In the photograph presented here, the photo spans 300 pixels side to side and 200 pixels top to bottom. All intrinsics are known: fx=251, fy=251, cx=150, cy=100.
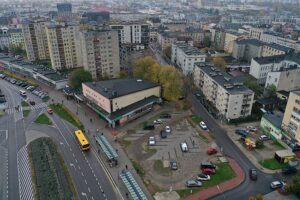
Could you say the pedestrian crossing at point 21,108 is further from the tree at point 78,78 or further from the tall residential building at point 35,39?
the tall residential building at point 35,39

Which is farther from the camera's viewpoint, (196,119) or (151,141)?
(196,119)

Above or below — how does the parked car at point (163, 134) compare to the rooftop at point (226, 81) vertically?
below

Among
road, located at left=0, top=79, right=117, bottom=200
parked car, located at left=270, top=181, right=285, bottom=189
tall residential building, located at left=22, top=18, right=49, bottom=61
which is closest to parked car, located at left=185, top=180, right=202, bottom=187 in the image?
parked car, located at left=270, top=181, right=285, bottom=189

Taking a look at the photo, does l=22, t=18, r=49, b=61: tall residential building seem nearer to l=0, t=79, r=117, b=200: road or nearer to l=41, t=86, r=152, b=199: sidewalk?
l=41, t=86, r=152, b=199: sidewalk

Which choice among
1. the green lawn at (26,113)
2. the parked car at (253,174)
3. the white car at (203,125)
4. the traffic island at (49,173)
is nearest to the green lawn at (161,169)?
the parked car at (253,174)

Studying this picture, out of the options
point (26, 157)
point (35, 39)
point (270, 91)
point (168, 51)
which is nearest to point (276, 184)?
point (270, 91)

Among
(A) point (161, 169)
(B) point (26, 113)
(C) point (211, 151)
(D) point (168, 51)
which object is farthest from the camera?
(D) point (168, 51)

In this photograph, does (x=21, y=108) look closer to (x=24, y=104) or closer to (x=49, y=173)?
(x=24, y=104)
